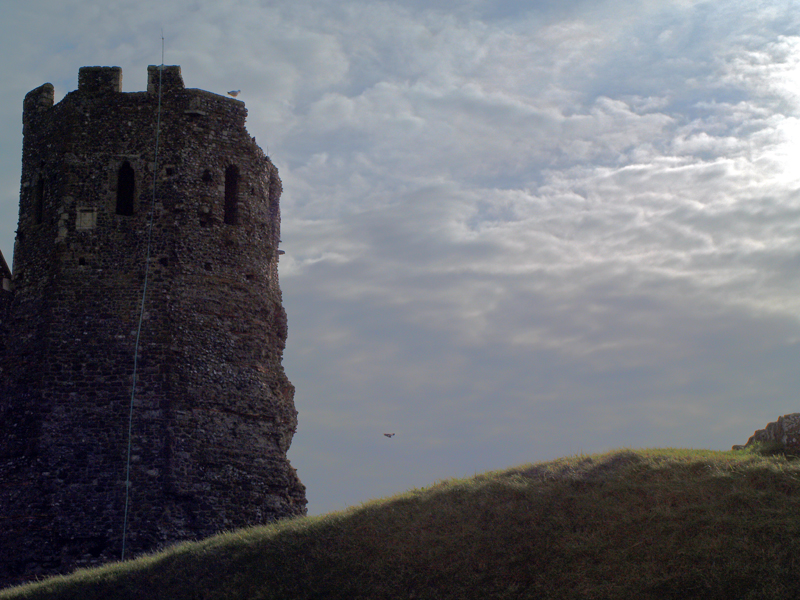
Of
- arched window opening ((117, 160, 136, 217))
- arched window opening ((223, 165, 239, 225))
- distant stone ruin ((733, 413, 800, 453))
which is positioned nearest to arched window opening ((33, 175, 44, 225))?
arched window opening ((117, 160, 136, 217))

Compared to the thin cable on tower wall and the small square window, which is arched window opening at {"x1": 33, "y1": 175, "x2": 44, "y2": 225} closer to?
the small square window

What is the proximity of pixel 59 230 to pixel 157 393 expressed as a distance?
4902 mm

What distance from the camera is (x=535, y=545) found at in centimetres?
1473

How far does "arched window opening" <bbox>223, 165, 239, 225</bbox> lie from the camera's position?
22.6 m

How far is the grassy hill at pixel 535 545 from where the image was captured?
44.4 ft

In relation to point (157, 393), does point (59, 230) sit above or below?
above

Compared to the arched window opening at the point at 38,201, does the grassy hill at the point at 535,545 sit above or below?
below

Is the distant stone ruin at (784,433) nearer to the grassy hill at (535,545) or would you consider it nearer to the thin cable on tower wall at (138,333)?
the grassy hill at (535,545)

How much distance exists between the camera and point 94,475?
19.7 meters

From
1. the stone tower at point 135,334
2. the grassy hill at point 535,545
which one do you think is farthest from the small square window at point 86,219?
the grassy hill at point 535,545

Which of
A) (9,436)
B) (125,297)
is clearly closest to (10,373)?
(9,436)

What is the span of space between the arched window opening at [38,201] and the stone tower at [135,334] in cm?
6

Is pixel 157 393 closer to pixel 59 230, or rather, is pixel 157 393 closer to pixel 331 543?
pixel 59 230

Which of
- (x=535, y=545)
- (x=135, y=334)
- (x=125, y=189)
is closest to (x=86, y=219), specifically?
(x=125, y=189)
